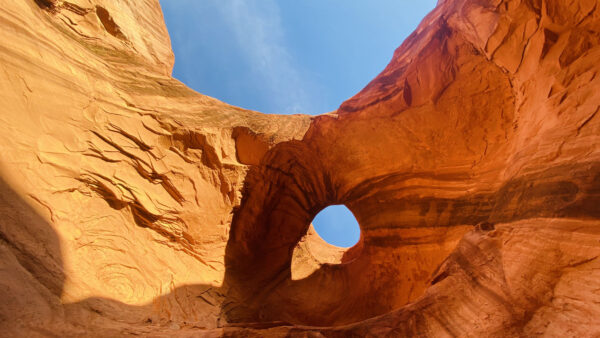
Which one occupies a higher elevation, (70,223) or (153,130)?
(153,130)

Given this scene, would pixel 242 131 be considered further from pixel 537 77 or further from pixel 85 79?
pixel 537 77

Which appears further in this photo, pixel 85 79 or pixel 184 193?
pixel 184 193

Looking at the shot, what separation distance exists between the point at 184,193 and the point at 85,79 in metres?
2.58

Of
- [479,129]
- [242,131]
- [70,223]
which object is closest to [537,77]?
[479,129]

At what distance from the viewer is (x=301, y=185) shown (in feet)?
29.5

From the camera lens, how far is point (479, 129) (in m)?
6.89

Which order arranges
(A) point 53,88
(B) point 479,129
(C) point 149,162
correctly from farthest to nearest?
(B) point 479,129
(C) point 149,162
(A) point 53,88

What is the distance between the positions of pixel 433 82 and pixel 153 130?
686 cm

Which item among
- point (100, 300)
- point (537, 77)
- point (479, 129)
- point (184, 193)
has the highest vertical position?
point (479, 129)

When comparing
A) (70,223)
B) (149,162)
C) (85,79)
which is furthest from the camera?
(149,162)

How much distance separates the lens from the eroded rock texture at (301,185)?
111 inches

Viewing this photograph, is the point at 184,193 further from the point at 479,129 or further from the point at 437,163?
the point at 479,129

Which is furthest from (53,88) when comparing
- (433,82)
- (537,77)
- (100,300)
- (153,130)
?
(433,82)

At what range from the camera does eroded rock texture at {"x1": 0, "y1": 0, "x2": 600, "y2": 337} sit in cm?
282
